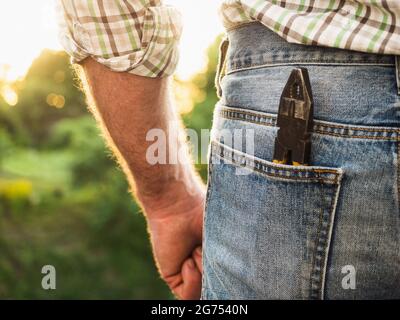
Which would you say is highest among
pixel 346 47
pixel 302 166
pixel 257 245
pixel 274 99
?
pixel 346 47

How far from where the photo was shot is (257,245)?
1.10 meters

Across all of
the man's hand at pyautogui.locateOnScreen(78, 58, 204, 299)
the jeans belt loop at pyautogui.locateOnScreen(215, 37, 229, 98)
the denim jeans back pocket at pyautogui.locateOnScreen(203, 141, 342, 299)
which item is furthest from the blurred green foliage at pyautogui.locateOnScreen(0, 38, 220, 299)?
the denim jeans back pocket at pyautogui.locateOnScreen(203, 141, 342, 299)

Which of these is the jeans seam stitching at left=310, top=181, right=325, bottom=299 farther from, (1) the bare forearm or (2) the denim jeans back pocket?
(1) the bare forearm

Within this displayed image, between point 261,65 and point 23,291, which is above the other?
point 261,65

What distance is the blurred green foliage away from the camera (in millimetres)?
5105

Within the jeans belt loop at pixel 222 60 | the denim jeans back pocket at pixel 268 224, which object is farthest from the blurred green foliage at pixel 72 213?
Result: the denim jeans back pocket at pixel 268 224

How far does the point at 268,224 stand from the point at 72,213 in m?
5.28

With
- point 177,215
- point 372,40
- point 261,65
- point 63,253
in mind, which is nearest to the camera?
point 372,40

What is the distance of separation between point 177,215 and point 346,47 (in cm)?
75

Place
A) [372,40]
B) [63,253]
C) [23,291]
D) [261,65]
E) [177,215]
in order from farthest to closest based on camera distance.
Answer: [63,253], [23,291], [177,215], [261,65], [372,40]

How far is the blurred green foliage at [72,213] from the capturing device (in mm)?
5105

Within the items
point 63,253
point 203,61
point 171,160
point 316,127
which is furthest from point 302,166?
point 63,253

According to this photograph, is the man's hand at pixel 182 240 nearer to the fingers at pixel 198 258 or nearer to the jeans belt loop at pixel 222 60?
the fingers at pixel 198 258

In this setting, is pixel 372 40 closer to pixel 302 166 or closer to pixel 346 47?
pixel 346 47
